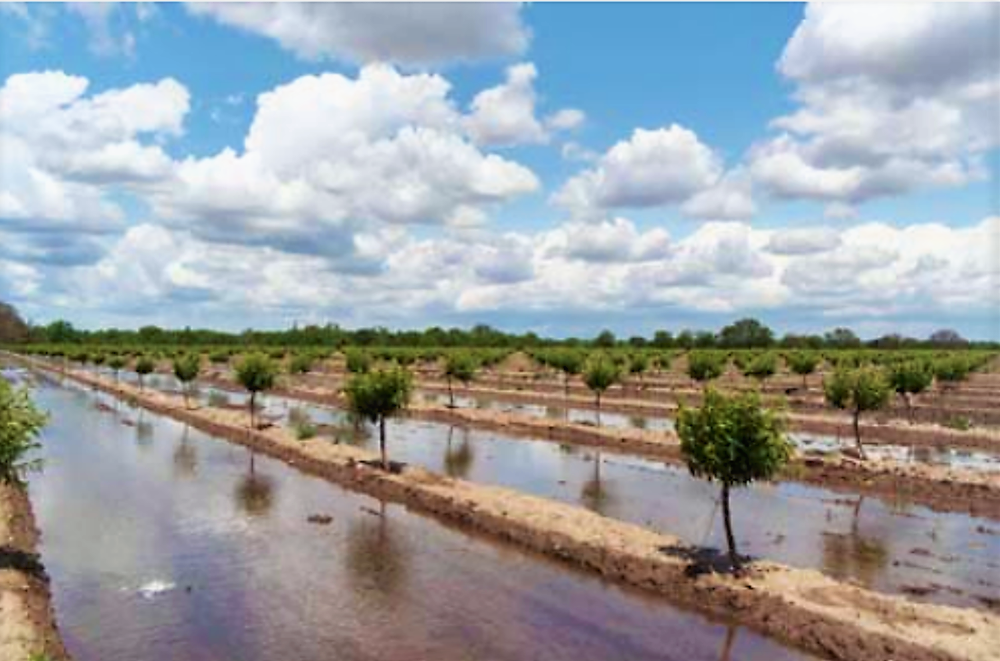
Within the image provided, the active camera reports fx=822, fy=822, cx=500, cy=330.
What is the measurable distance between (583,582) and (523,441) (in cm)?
2932

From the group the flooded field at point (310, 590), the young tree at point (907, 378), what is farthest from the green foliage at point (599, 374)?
the flooded field at point (310, 590)

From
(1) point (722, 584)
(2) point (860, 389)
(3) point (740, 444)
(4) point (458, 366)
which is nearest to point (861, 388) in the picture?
(2) point (860, 389)

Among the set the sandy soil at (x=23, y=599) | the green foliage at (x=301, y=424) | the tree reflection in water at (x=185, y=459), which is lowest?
the sandy soil at (x=23, y=599)

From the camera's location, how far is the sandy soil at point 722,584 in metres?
20.4

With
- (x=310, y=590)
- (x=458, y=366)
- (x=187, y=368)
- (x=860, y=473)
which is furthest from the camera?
(x=458, y=366)

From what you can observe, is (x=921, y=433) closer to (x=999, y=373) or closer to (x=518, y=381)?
(x=518, y=381)

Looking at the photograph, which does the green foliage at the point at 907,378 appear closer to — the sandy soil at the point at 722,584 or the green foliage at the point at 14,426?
the sandy soil at the point at 722,584

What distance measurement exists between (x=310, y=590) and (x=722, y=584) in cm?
1239

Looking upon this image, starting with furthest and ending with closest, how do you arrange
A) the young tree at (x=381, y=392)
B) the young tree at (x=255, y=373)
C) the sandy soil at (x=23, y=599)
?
the young tree at (x=255, y=373), the young tree at (x=381, y=392), the sandy soil at (x=23, y=599)

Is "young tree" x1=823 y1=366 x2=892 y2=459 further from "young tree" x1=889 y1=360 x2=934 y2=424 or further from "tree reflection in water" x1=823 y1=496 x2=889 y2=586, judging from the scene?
"tree reflection in water" x1=823 y1=496 x2=889 y2=586

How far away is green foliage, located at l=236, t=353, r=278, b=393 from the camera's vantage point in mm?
59094

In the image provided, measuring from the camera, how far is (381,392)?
141 feet

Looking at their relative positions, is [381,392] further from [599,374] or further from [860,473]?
[599,374]

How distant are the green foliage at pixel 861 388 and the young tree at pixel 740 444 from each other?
23187 mm
